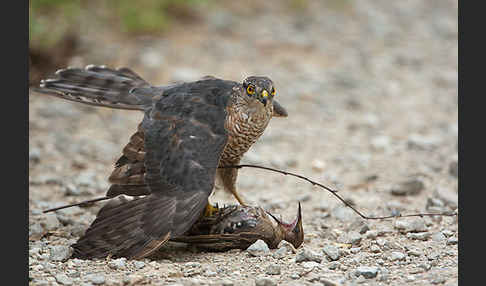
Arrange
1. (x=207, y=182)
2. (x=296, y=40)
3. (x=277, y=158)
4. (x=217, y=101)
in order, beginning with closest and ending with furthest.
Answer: (x=207, y=182), (x=217, y=101), (x=277, y=158), (x=296, y=40)

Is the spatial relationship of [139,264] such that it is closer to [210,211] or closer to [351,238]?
[210,211]

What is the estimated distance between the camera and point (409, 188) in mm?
6852

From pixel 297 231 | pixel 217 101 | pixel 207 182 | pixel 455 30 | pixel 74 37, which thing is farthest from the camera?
pixel 455 30

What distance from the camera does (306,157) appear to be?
8266 millimetres

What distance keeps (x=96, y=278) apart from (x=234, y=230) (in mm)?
1191

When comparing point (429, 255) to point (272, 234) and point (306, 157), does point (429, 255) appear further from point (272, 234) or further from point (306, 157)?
point (306, 157)

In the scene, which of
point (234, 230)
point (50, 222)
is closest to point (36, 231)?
point (50, 222)

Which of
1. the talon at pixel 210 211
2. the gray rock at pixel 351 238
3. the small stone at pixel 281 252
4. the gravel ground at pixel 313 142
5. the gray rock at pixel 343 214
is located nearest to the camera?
the gravel ground at pixel 313 142

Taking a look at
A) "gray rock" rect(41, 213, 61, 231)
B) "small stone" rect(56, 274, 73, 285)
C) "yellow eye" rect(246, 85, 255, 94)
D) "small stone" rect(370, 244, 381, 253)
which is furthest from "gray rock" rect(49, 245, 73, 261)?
"small stone" rect(370, 244, 381, 253)

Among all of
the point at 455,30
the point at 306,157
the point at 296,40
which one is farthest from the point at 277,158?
the point at 455,30

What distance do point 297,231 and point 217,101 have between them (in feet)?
4.29

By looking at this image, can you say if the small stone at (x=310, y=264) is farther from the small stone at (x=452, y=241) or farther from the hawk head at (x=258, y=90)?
the hawk head at (x=258, y=90)

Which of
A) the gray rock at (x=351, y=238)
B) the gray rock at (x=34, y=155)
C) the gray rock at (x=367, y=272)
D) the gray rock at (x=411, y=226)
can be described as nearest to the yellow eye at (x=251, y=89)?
the gray rock at (x=351, y=238)

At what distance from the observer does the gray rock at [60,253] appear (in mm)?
5008
